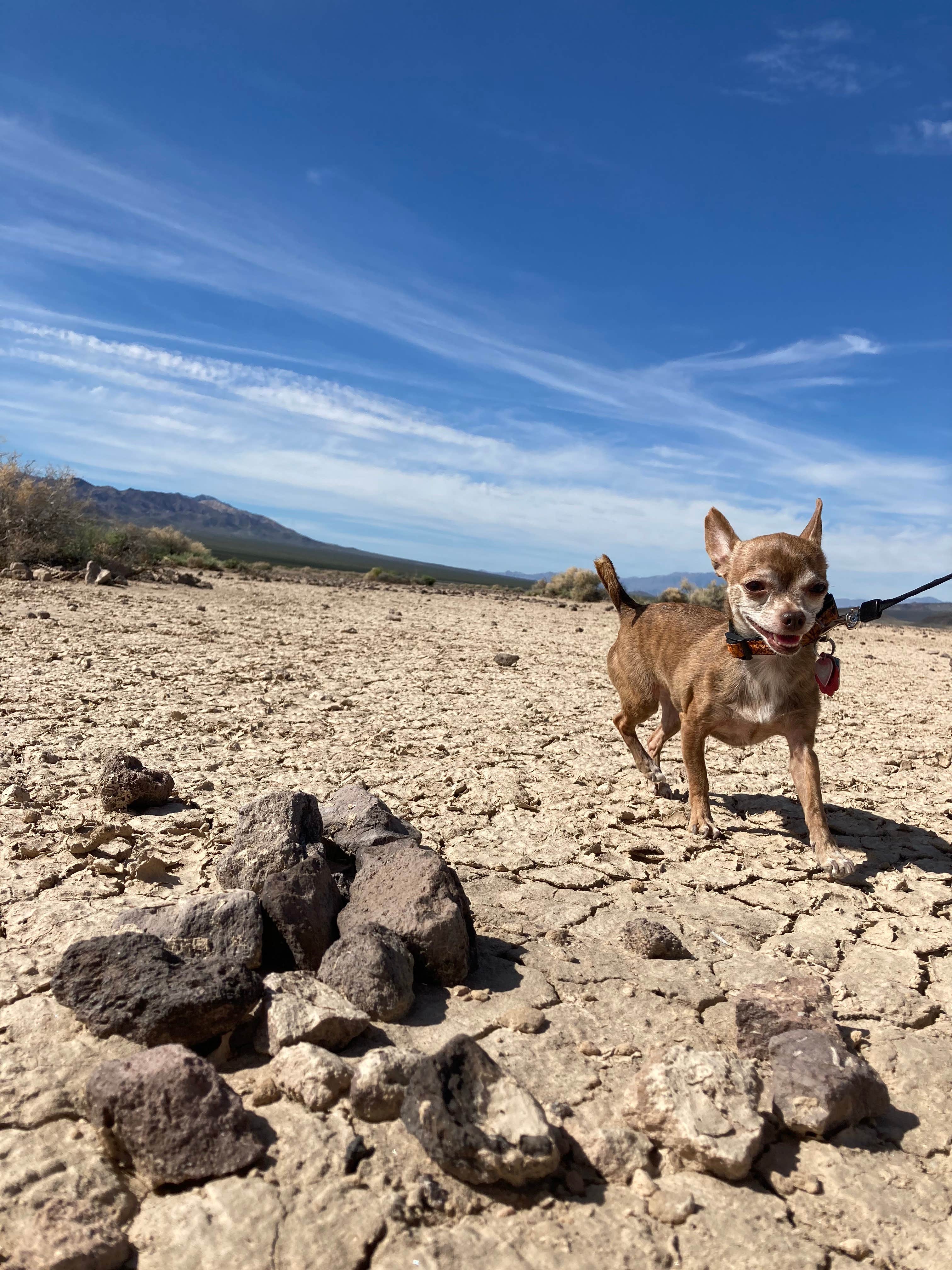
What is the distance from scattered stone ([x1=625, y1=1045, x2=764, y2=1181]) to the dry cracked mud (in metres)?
0.05

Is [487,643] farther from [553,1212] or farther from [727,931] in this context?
[553,1212]

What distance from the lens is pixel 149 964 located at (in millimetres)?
2189

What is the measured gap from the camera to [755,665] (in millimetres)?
4051

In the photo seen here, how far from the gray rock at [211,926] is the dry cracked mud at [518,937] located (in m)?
0.31

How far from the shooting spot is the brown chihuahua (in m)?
3.64

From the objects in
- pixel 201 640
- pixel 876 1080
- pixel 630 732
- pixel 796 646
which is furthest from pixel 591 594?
pixel 876 1080

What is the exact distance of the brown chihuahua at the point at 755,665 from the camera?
12.0 ft

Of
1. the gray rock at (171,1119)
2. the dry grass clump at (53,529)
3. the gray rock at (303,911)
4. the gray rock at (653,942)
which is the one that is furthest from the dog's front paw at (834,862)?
the dry grass clump at (53,529)

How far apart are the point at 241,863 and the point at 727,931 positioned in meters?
1.83

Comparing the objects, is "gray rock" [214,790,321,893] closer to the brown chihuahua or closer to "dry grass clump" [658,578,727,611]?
the brown chihuahua

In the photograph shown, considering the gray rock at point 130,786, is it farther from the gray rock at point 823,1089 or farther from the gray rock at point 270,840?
the gray rock at point 823,1089

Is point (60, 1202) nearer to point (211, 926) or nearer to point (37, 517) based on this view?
point (211, 926)

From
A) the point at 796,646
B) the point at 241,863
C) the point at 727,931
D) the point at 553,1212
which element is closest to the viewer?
the point at 553,1212

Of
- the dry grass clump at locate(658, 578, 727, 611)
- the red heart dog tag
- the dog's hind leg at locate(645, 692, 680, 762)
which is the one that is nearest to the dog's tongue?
the red heart dog tag
